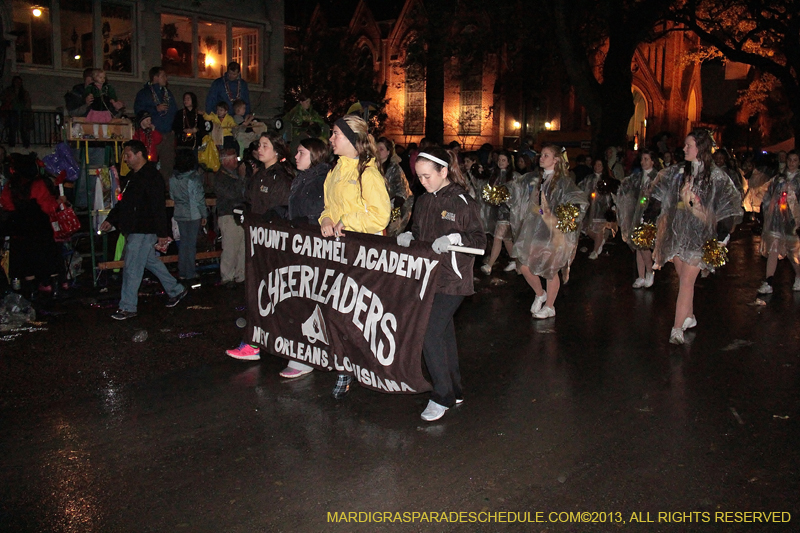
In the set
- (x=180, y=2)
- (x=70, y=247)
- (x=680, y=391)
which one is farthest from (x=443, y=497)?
(x=180, y=2)

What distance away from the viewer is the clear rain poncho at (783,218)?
1019 centimetres

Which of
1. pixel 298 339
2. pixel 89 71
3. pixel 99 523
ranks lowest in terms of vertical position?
pixel 99 523

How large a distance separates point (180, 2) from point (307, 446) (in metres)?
Answer: 15.4

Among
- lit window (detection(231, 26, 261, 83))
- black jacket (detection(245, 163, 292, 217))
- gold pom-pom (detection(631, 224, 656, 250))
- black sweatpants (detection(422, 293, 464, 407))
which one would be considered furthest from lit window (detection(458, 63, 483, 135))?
black sweatpants (detection(422, 293, 464, 407))

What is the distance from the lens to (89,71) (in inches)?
450

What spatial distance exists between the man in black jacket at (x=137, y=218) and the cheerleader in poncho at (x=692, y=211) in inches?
→ 217

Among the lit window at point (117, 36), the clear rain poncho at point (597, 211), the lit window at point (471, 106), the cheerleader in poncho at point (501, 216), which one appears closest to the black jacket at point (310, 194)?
the cheerleader in poncho at point (501, 216)

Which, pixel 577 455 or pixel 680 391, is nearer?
pixel 577 455

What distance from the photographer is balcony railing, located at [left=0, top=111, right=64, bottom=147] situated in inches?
571

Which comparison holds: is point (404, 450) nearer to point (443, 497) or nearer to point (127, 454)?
point (443, 497)

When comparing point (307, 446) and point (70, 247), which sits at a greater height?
point (70, 247)

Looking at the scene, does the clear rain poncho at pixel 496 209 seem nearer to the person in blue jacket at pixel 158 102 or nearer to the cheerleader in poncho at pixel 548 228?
the cheerleader in poncho at pixel 548 228

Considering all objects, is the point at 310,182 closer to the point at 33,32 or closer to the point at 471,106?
the point at 33,32

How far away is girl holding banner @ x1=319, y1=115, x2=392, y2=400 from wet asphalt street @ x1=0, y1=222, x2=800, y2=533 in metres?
1.40
